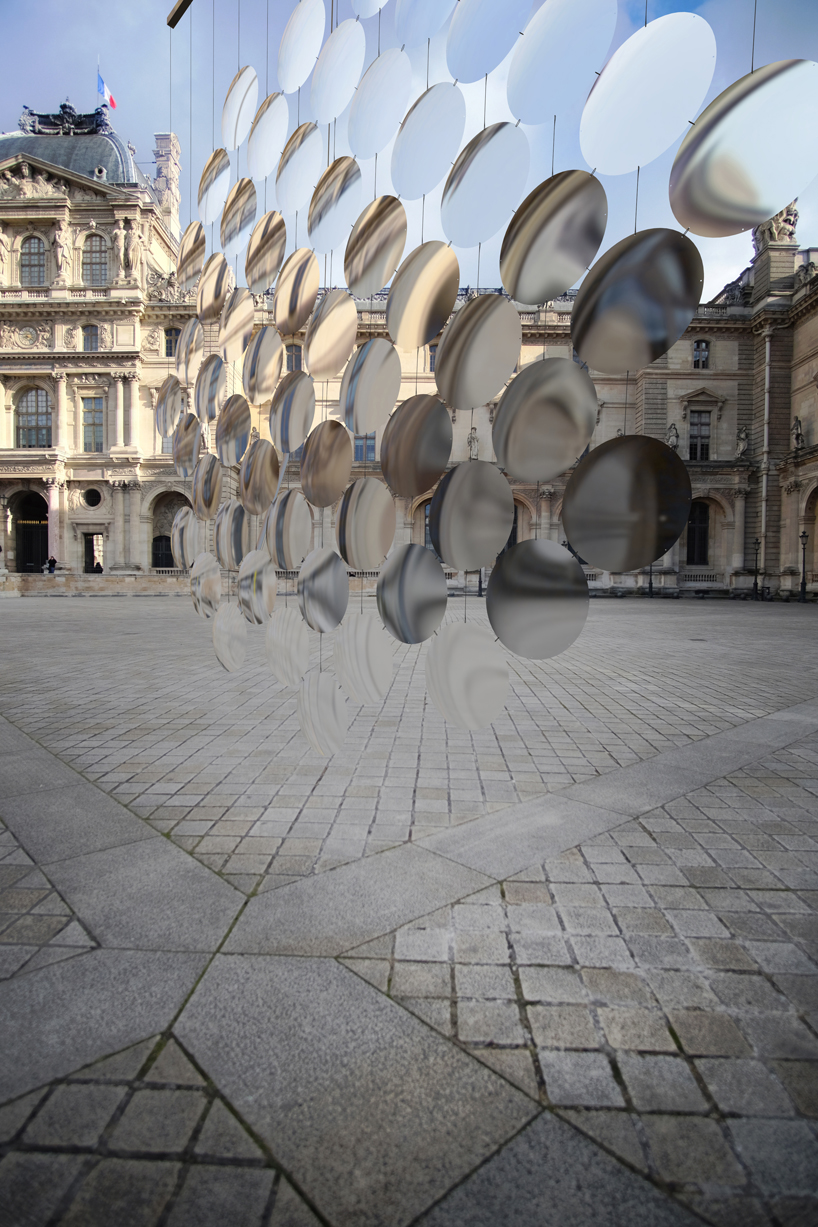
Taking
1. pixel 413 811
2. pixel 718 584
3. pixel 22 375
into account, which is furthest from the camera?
pixel 22 375

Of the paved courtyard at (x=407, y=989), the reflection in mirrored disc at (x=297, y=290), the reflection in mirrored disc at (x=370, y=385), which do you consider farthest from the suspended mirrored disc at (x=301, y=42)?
the paved courtyard at (x=407, y=989)

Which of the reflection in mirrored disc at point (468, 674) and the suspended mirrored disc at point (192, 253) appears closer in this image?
the reflection in mirrored disc at point (468, 674)

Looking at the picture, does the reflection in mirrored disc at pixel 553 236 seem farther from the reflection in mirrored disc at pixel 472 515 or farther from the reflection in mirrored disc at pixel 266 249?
the reflection in mirrored disc at pixel 266 249

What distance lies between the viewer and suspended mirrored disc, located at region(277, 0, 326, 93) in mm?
3992

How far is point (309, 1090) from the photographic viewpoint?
5.70ft

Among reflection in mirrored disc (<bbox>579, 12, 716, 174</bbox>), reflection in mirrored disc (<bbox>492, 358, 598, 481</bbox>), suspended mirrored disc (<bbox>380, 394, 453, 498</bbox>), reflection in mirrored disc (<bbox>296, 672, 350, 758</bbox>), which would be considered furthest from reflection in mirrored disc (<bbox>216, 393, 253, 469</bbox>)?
reflection in mirrored disc (<bbox>579, 12, 716, 174</bbox>)

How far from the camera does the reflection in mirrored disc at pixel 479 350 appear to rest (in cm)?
285

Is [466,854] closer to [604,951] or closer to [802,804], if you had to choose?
[604,951]

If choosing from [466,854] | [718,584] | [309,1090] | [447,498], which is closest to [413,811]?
[466,854]

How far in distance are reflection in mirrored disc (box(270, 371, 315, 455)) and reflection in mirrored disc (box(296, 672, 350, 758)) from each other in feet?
5.00

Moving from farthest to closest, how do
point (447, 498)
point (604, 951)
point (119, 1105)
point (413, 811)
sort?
point (413, 811) → point (447, 498) → point (604, 951) → point (119, 1105)

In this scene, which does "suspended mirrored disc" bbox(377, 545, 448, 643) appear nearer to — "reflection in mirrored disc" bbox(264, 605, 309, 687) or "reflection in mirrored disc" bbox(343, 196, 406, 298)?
"reflection in mirrored disc" bbox(264, 605, 309, 687)

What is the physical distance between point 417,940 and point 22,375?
4591 centimetres

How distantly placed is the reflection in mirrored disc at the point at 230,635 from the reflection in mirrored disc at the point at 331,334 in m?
2.18
